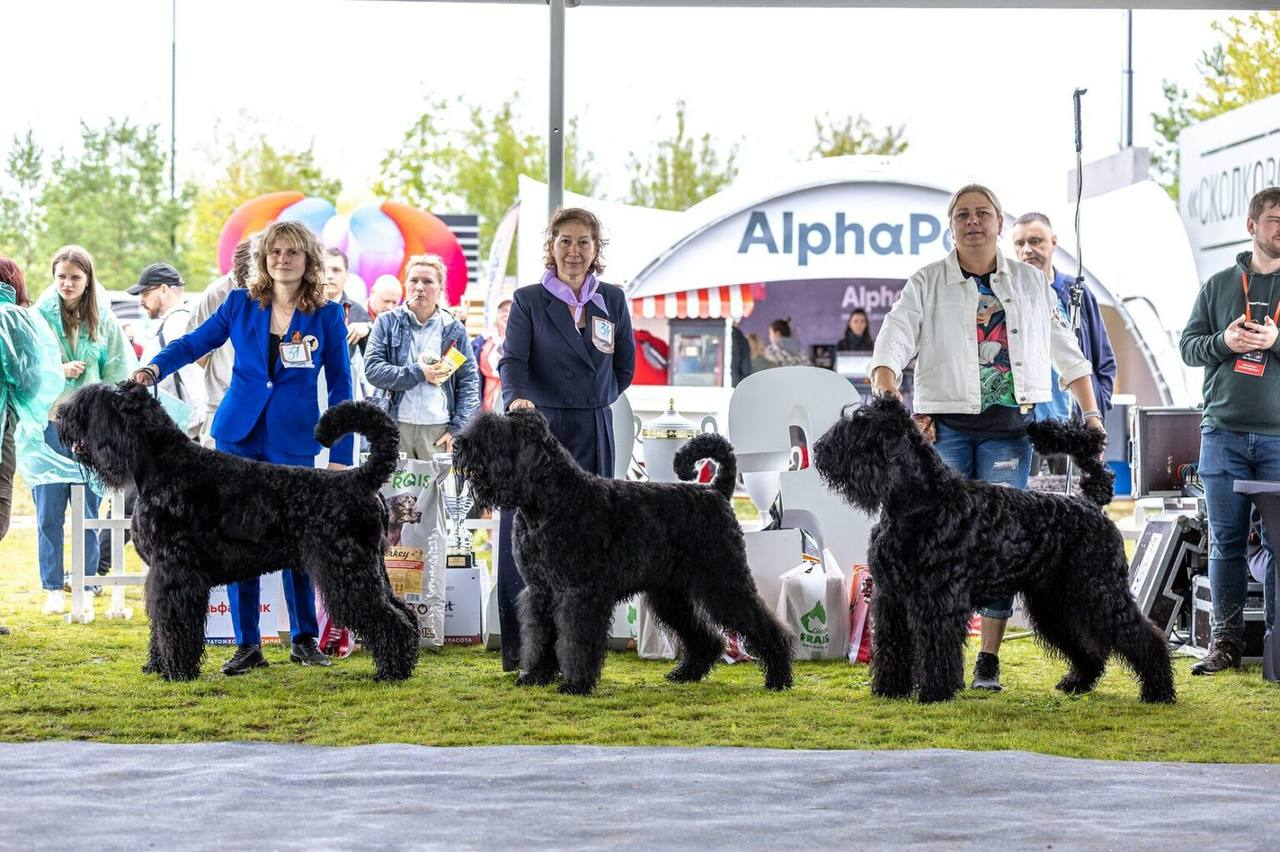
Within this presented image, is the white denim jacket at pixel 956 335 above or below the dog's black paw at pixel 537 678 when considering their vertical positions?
above

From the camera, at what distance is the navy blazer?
4816mm

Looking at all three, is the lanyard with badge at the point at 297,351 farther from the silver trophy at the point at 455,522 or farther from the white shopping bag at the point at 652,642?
the white shopping bag at the point at 652,642

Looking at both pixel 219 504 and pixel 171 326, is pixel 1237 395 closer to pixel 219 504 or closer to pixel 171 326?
pixel 219 504

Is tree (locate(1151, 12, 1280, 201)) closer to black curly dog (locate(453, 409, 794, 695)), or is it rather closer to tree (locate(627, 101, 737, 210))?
tree (locate(627, 101, 737, 210))

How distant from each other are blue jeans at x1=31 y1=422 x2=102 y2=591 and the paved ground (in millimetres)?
3190

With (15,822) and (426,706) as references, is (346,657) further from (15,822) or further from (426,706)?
(15,822)

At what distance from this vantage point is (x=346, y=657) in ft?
17.7

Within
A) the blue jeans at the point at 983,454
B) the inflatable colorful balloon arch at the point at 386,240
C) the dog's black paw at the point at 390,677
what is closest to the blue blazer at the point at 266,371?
the dog's black paw at the point at 390,677

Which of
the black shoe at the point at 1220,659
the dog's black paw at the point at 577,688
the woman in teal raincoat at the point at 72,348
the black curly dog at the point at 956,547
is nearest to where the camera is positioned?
the black curly dog at the point at 956,547

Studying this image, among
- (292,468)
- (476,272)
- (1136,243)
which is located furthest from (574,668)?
(476,272)

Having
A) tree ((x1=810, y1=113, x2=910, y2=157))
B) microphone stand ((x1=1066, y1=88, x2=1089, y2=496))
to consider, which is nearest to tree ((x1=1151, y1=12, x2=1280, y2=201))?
tree ((x1=810, y1=113, x2=910, y2=157))

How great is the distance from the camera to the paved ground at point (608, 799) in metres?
2.75

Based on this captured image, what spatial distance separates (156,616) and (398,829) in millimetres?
2122

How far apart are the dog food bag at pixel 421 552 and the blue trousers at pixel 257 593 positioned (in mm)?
465
